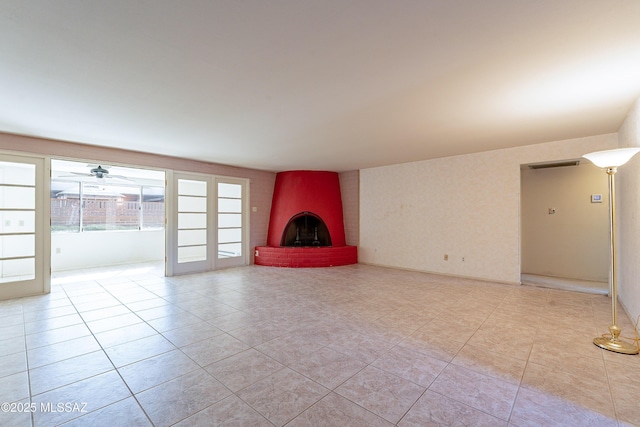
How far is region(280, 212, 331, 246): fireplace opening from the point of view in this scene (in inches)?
285

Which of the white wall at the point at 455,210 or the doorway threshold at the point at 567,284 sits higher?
the white wall at the point at 455,210

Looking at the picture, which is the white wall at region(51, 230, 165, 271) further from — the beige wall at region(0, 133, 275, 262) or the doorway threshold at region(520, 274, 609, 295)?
the doorway threshold at region(520, 274, 609, 295)

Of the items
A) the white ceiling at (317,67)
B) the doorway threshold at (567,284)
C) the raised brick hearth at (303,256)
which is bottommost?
the doorway threshold at (567,284)

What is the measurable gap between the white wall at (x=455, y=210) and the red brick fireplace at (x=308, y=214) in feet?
2.30

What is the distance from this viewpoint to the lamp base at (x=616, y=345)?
95.0 inches

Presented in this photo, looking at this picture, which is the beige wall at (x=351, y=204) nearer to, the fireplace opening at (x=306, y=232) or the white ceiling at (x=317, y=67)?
the fireplace opening at (x=306, y=232)

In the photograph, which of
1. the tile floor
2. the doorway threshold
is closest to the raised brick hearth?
the tile floor

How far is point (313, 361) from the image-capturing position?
227cm

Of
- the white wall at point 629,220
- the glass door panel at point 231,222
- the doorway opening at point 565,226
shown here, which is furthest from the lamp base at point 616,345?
the glass door panel at point 231,222

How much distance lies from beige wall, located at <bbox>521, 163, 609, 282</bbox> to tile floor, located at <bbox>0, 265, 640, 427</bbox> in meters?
1.70

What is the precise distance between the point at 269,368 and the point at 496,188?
4937 mm

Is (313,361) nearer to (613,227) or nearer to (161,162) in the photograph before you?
(613,227)

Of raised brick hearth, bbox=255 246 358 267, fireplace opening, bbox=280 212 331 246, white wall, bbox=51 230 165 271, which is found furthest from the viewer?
fireplace opening, bbox=280 212 331 246

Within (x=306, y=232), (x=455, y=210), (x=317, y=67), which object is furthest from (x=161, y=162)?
(x=455, y=210)
